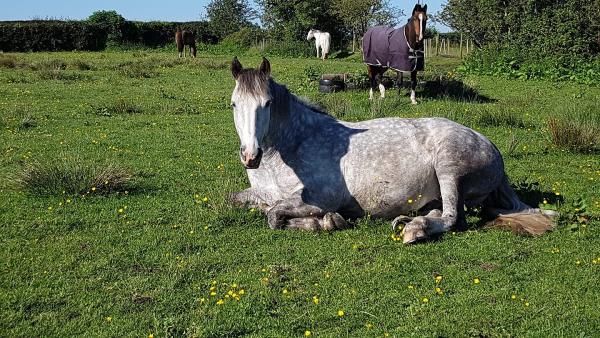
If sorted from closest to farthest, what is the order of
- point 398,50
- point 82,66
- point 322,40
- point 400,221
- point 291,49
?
point 400,221
point 398,50
point 82,66
point 322,40
point 291,49

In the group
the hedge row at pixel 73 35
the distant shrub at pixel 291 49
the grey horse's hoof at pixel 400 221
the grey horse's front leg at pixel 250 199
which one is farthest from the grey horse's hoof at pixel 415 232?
the hedge row at pixel 73 35

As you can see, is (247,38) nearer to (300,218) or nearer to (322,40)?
(322,40)

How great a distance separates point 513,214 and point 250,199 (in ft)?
9.74

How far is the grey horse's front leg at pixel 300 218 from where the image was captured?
6.51 meters

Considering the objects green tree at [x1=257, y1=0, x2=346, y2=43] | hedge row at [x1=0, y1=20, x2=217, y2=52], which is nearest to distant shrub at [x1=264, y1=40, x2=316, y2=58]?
green tree at [x1=257, y1=0, x2=346, y2=43]

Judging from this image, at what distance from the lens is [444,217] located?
6.37 metres

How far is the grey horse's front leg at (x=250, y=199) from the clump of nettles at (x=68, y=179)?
5.71 feet

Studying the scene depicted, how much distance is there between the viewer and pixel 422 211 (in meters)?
6.92

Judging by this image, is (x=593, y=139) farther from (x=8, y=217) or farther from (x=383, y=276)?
(x=8, y=217)

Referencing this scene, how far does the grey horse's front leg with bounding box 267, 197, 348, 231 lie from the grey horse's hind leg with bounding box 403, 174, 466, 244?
788 millimetres

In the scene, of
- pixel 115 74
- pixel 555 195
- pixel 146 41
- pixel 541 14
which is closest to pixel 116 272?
pixel 555 195

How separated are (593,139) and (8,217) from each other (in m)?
9.22

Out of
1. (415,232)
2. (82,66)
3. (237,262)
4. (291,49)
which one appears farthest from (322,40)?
(237,262)

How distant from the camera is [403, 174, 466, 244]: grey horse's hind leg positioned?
611cm
